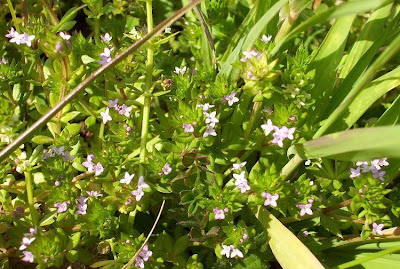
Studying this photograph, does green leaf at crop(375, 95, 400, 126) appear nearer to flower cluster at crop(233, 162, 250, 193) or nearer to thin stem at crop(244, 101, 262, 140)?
thin stem at crop(244, 101, 262, 140)

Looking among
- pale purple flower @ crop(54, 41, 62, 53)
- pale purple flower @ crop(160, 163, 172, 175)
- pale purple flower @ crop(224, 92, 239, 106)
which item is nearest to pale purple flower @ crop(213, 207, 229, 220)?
pale purple flower @ crop(160, 163, 172, 175)

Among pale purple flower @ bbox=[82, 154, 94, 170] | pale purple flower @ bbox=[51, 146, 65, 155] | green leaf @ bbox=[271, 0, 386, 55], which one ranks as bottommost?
pale purple flower @ bbox=[82, 154, 94, 170]

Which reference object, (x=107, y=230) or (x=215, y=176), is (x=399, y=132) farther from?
(x=107, y=230)

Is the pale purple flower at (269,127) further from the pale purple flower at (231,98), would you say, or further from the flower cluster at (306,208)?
the flower cluster at (306,208)

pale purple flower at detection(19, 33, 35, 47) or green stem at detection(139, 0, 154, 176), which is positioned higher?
pale purple flower at detection(19, 33, 35, 47)

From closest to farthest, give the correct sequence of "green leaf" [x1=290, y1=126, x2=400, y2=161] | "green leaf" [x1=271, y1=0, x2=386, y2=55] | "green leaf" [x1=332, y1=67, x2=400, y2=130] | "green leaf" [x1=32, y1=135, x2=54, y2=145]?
1. "green leaf" [x1=290, y1=126, x2=400, y2=161]
2. "green leaf" [x1=271, y1=0, x2=386, y2=55]
3. "green leaf" [x1=332, y1=67, x2=400, y2=130]
4. "green leaf" [x1=32, y1=135, x2=54, y2=145]

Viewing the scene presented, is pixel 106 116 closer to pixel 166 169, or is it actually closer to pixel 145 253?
pixel 166 169

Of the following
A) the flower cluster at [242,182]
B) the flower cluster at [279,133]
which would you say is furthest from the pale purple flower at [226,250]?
the flower cluster at [279,133]

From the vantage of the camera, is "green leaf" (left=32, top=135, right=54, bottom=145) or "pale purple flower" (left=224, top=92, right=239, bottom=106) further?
"green leaf" (left=32, top=135, right=54, bottom=145)
